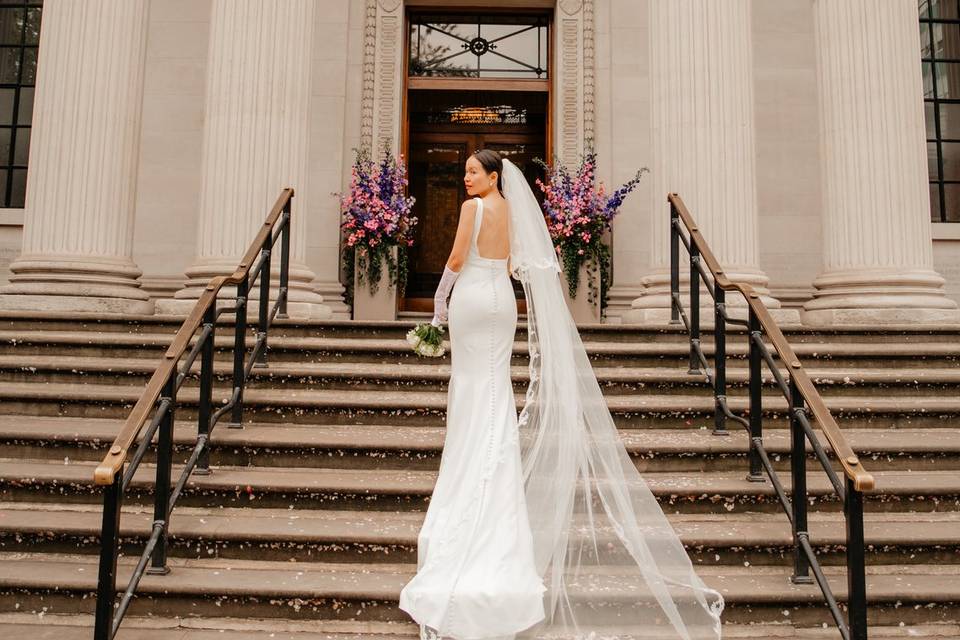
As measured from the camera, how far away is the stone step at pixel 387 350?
20.2ft

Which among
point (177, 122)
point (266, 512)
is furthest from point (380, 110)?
point (266, 512)

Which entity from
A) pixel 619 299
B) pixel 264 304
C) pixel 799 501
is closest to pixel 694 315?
pixel 799 501

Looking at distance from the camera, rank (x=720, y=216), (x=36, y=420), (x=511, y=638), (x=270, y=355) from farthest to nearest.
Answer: (x=720, y=216)
(x=270, y=355)
(x=36, y=420)
(x=511, y=638)

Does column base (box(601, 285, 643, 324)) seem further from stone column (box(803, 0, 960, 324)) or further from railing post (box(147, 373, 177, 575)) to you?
railing post (box(147, 373, 177, 575))

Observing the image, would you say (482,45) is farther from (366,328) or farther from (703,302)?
(366,328)

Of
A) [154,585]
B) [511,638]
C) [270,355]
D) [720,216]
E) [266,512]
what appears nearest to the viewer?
[511,638]

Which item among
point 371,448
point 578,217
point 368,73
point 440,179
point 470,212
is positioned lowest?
point 371,448

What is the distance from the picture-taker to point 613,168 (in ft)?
33.8

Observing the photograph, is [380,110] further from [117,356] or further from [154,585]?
[154,585]

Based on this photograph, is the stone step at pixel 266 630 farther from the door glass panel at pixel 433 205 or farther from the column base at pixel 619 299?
the door glass panel at pixel 433 205

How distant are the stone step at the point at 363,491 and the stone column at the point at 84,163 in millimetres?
3257

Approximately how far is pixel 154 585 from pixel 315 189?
289 inches

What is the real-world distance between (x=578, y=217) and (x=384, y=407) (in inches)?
182

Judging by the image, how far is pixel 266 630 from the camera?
11.8ft
